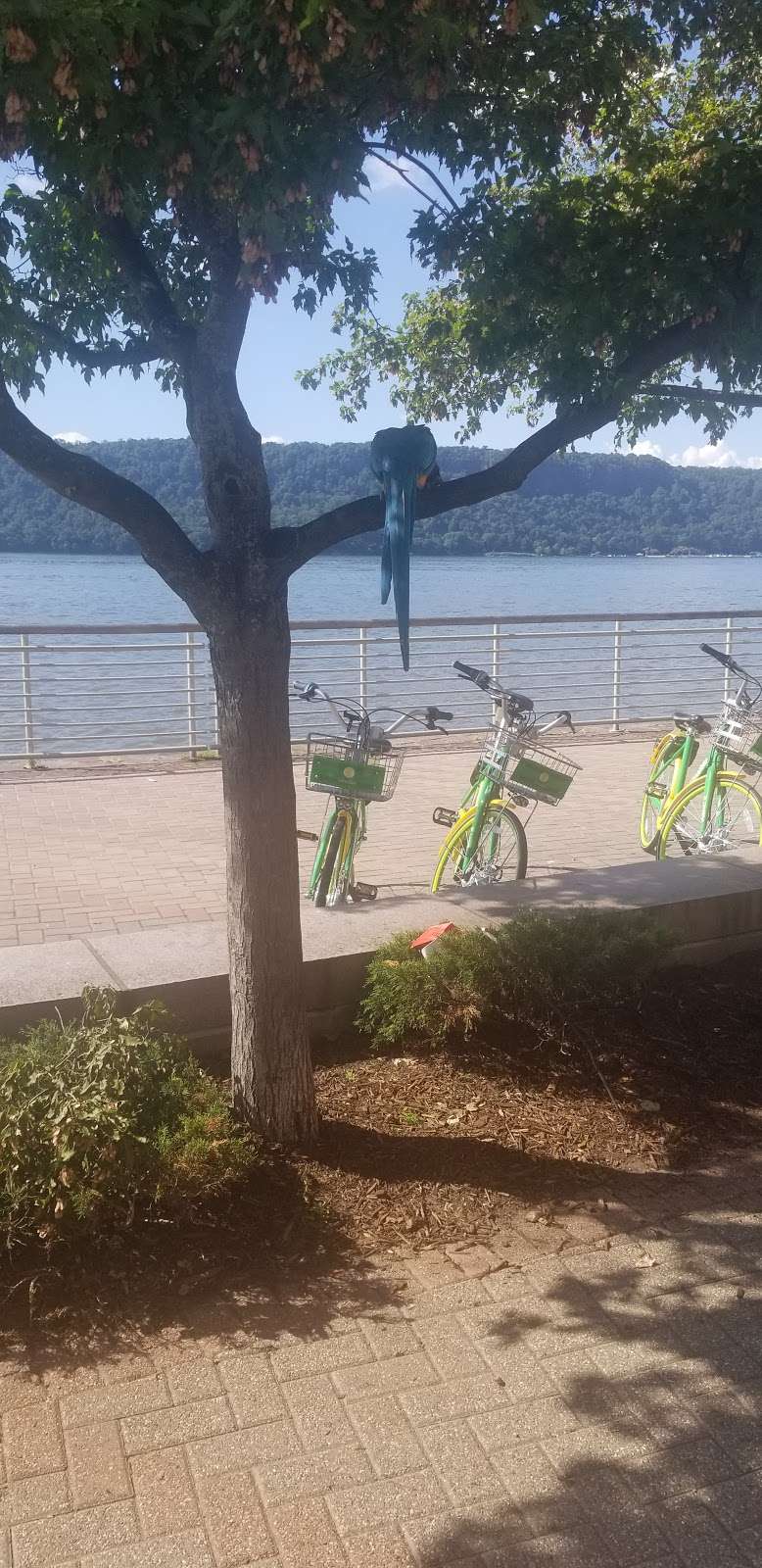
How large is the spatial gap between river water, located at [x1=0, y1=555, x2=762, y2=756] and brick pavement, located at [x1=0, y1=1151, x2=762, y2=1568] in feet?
19.9

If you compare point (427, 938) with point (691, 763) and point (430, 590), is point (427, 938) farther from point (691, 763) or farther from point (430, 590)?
point (430, 590)

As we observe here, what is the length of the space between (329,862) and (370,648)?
3183 centimetres

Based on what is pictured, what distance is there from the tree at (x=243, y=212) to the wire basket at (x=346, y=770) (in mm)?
1989

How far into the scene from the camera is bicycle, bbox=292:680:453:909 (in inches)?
233

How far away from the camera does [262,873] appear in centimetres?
365

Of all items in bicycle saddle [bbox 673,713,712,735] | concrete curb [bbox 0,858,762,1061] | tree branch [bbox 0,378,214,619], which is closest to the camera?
tree branch [bbox 0,378,214,619]

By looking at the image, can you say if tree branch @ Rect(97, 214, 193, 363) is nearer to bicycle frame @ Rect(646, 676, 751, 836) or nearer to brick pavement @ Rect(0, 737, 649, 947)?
brick pavement @ Rect(0, 737, 649, 947)

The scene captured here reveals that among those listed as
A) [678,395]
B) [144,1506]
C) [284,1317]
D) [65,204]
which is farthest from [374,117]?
[144,1506]

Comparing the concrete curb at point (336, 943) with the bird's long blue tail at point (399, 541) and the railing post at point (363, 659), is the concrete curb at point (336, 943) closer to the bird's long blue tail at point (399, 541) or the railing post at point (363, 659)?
the bird's long blue tail at point (399, 541)

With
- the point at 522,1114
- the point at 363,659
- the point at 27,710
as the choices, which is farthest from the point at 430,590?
the point at 522,1114

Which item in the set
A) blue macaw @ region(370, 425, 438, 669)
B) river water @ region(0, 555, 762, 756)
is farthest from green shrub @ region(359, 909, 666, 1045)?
river water @ region(0, 555, 762, 756)

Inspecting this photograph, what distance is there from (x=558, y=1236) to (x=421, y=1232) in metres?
0.36

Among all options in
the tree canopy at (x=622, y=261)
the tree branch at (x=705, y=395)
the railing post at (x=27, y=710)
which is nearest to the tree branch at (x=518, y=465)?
the tree canopy at (x=622, y=261)

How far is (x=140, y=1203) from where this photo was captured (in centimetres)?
327
